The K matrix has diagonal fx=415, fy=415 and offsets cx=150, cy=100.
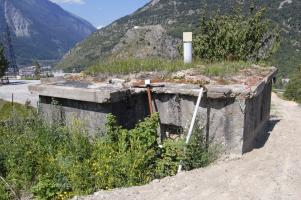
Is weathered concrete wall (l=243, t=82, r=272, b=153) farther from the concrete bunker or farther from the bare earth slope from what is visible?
the bare earth slope

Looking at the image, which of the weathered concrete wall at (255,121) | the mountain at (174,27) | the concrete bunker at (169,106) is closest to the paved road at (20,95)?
the concrete bunker at (169,106)

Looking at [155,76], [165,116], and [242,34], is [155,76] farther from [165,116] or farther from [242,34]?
[242,34]

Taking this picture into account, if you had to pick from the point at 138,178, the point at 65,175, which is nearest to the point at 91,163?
the point at 65,175

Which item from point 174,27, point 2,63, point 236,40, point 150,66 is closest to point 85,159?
point 150,66

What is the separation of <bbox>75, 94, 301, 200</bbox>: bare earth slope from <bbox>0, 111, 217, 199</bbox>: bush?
1.54 feet

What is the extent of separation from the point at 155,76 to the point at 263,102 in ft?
8.96

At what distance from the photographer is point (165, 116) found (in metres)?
8.53

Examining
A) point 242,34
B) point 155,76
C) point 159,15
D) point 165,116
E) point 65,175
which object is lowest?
point 65,175

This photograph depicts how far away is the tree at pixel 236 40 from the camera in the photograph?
14.5m

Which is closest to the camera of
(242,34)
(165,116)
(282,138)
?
(165,116)

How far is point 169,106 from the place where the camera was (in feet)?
27.7

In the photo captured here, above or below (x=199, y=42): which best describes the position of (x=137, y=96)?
below

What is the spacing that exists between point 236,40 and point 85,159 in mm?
8948

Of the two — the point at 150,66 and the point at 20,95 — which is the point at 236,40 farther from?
the point at 20,95
